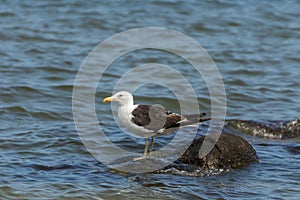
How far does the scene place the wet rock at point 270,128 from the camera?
955cm

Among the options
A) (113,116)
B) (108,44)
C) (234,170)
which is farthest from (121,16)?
(234,170)

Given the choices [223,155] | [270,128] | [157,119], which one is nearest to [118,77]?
[270,128]

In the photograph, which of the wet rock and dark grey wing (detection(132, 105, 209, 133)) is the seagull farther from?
the wet rock

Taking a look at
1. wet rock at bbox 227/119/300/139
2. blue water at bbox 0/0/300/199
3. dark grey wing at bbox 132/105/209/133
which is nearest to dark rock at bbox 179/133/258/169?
blue water at bbox 0/0/300/199

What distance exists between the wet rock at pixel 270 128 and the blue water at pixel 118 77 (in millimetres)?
318

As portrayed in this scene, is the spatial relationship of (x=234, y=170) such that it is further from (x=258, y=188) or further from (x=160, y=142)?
(x=160, y=142)

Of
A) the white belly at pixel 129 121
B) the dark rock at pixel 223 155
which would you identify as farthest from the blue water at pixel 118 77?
the white belly at pixel 129 121

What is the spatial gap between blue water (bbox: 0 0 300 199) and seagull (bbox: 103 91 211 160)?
0.65m

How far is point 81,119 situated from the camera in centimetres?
1033

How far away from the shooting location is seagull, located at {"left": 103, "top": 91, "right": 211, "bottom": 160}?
7.97m

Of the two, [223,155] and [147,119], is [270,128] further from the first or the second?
[147,119]

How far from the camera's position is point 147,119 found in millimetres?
7973

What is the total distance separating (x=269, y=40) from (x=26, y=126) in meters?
7.74

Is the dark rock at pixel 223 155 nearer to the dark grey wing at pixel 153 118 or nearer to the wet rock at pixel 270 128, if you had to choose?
the dark grey wing at pixel 153 118
